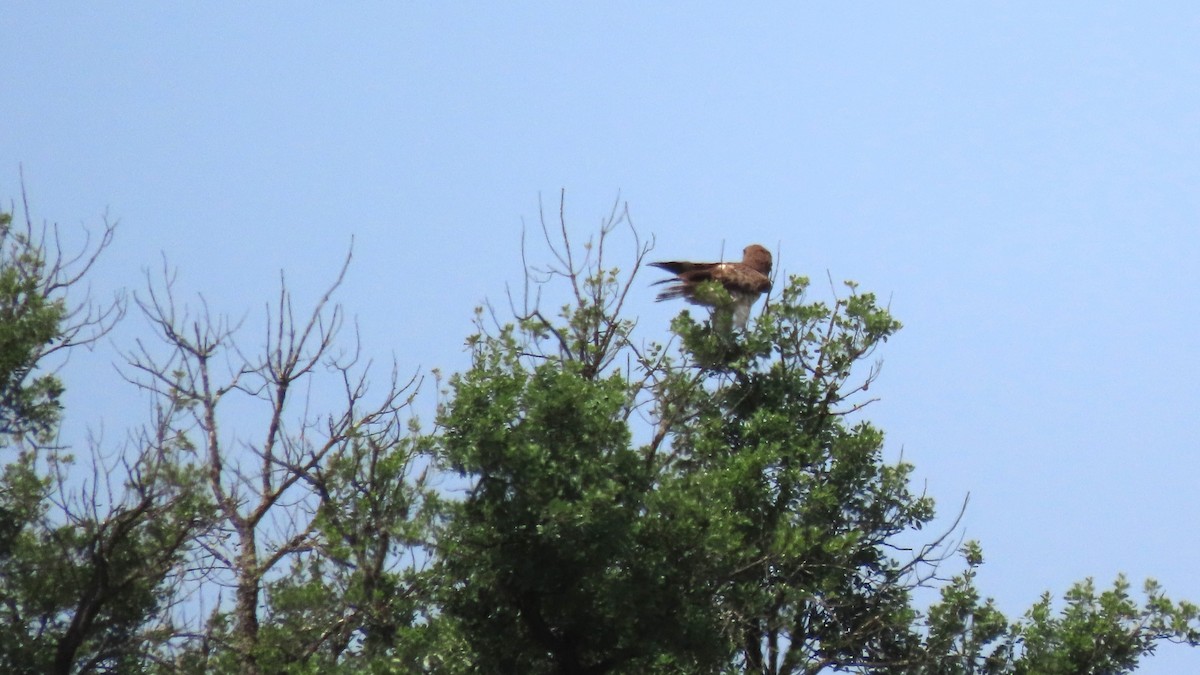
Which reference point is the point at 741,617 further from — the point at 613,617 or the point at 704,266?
the point at 704,266

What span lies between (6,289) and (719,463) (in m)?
5.89

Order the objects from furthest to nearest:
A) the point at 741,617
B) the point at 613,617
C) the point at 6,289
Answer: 1. the point at 6,289
2. the point at 741,617
3. the point at 613,617

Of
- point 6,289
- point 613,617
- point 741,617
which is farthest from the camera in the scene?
point 6,289

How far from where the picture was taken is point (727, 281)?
1481 cm

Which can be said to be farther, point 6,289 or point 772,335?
point 772,335

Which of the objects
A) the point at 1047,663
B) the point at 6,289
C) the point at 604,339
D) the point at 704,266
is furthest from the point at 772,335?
the point at 6,289

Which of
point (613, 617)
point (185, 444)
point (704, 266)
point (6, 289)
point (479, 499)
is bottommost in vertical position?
point (613, 617)

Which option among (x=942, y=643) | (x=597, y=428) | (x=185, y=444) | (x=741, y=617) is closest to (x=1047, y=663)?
(x=942, y=643)

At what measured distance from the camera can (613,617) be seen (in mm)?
11016

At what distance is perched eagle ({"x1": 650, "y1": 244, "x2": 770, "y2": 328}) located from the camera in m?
14.8

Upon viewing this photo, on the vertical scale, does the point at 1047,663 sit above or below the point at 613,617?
above

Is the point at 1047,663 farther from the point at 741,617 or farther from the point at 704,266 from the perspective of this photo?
the point at 704,266

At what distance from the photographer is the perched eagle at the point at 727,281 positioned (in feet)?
48.5

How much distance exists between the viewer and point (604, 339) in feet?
42.4
